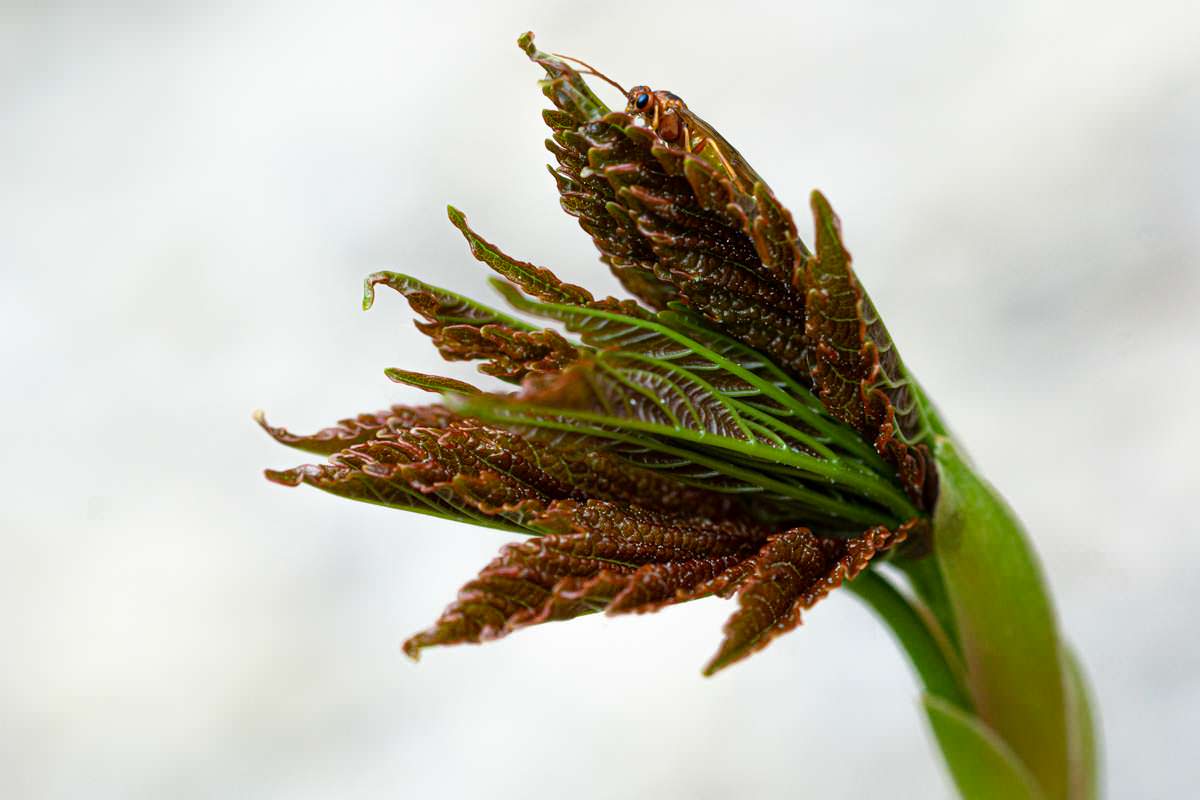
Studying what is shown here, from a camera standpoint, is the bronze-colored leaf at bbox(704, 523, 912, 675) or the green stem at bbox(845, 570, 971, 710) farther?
the green stem at bbox(845, 570, 971, 710)

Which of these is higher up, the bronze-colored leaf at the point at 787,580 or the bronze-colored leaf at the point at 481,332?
the bronze-colored leaf at the point at 481,332

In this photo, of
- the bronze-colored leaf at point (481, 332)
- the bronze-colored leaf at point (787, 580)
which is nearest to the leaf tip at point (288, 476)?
the bronze-colored leaf at point (481, 332)

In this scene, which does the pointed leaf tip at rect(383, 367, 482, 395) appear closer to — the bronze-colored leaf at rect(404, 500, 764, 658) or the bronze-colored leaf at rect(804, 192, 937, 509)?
the bronze-colored leaf at rect(404, 500, 764, 658)

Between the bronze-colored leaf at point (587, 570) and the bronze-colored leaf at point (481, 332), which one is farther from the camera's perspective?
the bronze-colored leaf at point (481, 332)

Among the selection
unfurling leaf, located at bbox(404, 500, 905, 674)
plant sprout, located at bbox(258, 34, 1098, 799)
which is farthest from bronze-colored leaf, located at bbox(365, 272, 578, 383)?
unfurling leaf, located at bbox(404, 500, 905, 674)

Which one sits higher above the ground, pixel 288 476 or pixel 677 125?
pixel 677 125

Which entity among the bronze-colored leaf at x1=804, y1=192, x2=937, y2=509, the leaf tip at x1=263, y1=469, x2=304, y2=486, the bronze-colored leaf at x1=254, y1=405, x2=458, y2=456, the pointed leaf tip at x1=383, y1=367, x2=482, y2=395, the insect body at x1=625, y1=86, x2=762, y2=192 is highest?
the insect body at x1=625, y1=86, x2=762, y2=192

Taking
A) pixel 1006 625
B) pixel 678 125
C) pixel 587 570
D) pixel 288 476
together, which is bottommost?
pixel 1006 625

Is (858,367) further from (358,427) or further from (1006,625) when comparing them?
(358,427)

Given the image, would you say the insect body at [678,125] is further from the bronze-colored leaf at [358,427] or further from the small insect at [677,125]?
the bronze-colored leaf at [358,427]

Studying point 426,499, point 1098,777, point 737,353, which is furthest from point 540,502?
point 1098,777

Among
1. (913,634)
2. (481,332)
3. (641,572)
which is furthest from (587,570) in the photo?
(913,634)

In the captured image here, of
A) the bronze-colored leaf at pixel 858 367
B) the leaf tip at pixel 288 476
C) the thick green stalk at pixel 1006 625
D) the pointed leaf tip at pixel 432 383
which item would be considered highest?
the pointed leaf tip at pixel 432 383
